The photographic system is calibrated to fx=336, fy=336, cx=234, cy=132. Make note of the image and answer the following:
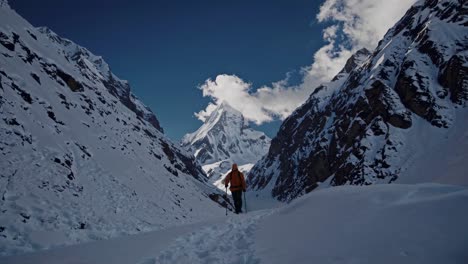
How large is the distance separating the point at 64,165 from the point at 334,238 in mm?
20940

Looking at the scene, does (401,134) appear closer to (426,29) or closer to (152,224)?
(426,29)

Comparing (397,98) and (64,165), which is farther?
(397,98)

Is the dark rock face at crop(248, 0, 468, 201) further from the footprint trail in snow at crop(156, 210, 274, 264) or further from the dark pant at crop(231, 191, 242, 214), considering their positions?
the footprint trail in snow at crop(156, 210, 274, 264)

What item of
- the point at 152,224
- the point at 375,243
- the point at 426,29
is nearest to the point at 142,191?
the point at 152,224

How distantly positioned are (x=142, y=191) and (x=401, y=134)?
228ft

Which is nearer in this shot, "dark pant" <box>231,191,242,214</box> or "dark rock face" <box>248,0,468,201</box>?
"dark pant" <box>231,191,242,214</box>

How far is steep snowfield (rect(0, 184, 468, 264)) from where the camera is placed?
431 centimetres

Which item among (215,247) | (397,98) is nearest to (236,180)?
(215,247)

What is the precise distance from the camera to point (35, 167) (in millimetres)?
19062

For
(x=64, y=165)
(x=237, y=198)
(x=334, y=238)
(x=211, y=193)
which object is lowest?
(x=334, y=238)

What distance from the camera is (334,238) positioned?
5582 millimetres

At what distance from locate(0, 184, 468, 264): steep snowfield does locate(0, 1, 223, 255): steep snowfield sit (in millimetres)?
5711

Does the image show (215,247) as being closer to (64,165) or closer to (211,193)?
(64,165)

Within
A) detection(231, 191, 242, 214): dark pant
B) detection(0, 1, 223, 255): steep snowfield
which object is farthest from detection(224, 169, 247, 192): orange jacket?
detection(0, 1, 223, 255): steep snowfield
